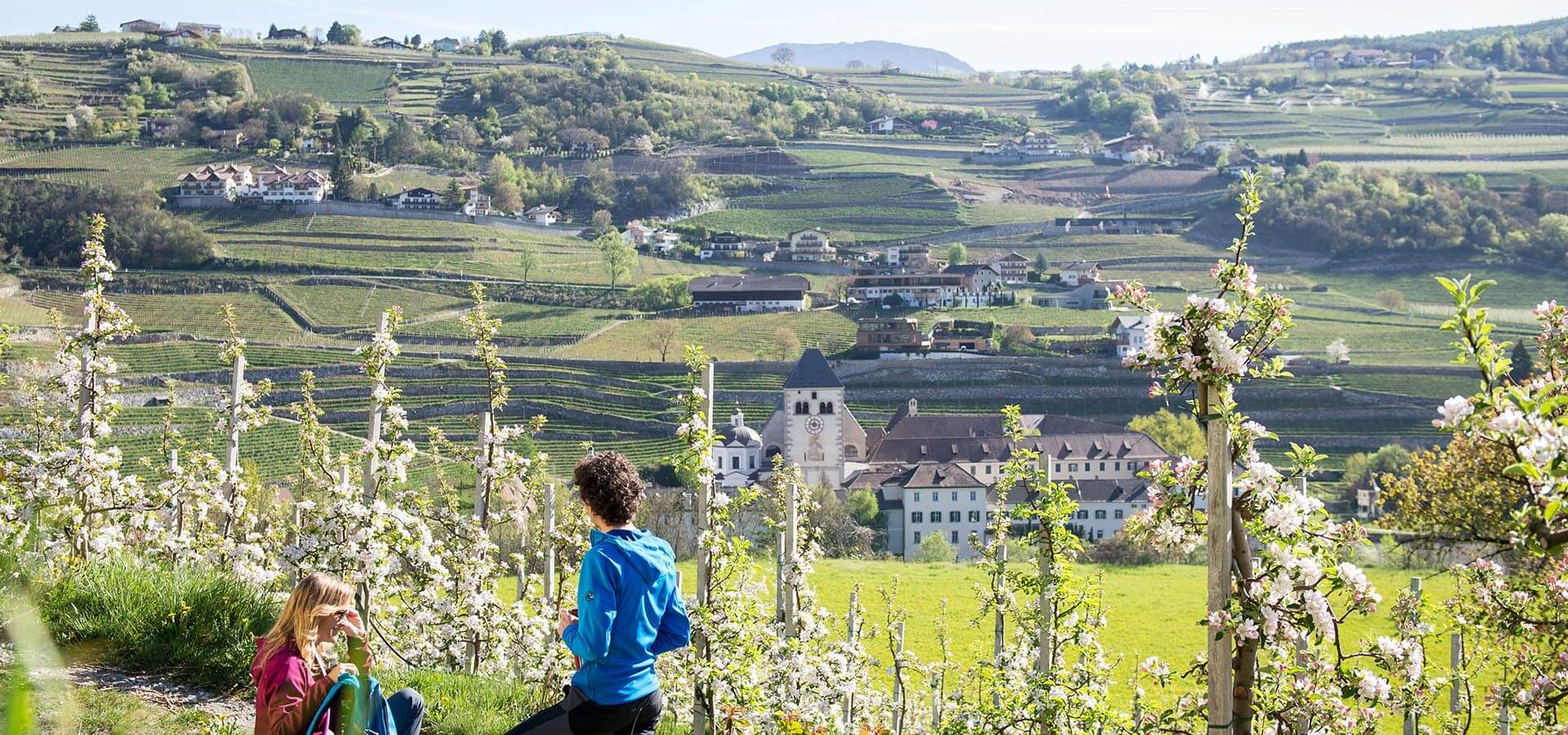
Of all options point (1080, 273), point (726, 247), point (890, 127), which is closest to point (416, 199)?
point (726, 247)

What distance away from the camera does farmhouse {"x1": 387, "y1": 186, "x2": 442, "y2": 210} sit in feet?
257

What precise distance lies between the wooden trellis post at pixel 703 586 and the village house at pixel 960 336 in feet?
164

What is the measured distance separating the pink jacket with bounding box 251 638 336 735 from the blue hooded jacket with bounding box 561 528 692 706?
0.59 metres

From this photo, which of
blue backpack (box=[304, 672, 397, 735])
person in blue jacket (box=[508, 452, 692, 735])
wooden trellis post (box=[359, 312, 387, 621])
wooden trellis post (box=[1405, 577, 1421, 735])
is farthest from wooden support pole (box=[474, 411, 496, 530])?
wooden trellis post (box=[1405, 577, 1421, 735])

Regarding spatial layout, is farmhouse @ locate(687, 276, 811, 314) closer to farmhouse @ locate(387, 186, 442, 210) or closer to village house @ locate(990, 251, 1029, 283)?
village house @ locate(990, 251, 1029, 283)

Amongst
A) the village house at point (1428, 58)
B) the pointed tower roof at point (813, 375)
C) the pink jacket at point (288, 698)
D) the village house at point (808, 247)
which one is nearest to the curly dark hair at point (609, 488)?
the pink jacket at point (288, 698)

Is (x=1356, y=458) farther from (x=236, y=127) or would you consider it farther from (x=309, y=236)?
(x=236, y=127)

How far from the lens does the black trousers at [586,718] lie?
3.31m

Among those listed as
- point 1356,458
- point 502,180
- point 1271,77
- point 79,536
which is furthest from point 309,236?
point 1271,77

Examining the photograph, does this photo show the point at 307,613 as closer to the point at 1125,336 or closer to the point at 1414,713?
the point at 1414,713

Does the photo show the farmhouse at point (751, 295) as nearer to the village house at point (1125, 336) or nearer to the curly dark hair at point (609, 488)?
the village house at point (1125, 336)

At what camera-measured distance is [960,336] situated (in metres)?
56.8

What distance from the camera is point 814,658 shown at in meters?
→ 5.84

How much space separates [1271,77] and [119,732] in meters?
160
